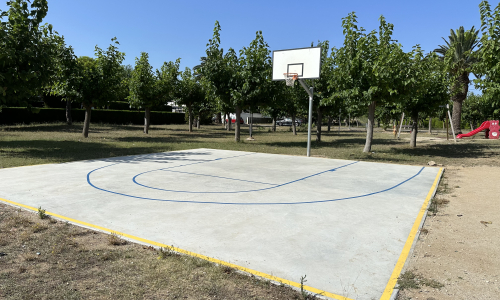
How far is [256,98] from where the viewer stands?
66.1 ft

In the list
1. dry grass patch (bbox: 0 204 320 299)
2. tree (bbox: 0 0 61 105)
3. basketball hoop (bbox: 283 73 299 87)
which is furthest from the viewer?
basketball hoop (bbox: 283 73 299 87)

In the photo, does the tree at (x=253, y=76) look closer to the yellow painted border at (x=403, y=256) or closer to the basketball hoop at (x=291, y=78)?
the basketball hoop at (x=291, y=78)

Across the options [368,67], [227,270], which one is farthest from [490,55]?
[227,270]

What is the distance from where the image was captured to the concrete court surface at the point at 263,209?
385 centimetres

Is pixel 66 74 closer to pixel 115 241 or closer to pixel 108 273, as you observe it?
pixel 115 241

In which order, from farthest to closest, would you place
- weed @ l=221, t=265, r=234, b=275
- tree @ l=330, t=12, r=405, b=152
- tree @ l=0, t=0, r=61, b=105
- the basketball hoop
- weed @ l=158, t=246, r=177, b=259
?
the basketball hoop < tree @ l=330, t=12, r=405, b=152 < tree @ l=0, t=0, r=61, b=105 < weed @ l=158, t=246, r=177, b=259 < weed @ l=221, t=265, r=234, b=275

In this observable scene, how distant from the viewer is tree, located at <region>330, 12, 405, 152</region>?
14.1 metres

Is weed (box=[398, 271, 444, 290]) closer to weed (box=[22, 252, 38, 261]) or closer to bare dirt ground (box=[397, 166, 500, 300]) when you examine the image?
bare dirt ground (box=[397, 166, 500, 300])

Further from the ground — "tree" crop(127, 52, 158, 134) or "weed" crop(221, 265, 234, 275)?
"tree" crop(127, 52, 158, 134)

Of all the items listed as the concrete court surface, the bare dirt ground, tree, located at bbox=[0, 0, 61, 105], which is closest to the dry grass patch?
the concrete court surface

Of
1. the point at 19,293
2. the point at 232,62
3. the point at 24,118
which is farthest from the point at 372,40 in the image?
the point at 24,118

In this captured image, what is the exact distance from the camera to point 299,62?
16094mm

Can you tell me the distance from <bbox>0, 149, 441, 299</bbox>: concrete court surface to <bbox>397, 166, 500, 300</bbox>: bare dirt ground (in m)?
0.25

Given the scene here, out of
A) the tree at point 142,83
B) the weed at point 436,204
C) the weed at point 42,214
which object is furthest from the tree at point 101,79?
the weed at point 436,204
